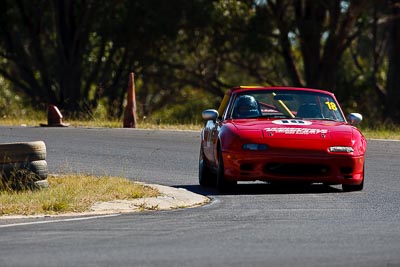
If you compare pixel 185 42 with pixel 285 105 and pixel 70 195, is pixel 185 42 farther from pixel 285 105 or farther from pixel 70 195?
pixel 70 195

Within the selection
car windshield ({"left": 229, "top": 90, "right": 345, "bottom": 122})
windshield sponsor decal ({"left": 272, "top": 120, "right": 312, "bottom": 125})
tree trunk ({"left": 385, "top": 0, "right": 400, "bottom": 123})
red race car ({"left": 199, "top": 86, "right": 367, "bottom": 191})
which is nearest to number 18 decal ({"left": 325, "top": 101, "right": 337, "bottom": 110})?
car windshield ({"left": 229, "top": 90, "right": 345, "bottom": 122})

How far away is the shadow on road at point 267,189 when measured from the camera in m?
14.9

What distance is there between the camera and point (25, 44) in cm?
4378

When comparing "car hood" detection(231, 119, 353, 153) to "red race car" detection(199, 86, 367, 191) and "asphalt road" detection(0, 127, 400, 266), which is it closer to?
"red race car" detection(199, 86, 367, 191)

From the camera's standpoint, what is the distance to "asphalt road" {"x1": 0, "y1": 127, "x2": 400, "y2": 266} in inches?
350

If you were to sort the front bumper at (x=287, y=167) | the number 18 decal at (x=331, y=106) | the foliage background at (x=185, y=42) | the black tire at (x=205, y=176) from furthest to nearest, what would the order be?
the foliage background at (x=185, y=42) → the number 18 decal at (x=331, y=106) → the black tire at (x=205, y=176) → the front bumper at (x=287, y=167)

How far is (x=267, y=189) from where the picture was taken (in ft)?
50.7

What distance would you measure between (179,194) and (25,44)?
30.3 meters

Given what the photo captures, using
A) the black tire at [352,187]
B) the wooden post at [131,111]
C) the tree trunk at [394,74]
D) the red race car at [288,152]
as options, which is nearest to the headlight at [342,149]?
the red race car at [288,152]

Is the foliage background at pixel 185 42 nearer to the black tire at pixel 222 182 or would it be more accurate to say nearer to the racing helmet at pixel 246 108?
the racing helmet at pixel 246 108

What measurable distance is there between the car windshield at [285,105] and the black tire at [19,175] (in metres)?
3.00

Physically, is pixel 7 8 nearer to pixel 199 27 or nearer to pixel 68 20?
pixel 68 20

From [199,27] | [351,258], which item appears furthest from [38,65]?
[351,258]

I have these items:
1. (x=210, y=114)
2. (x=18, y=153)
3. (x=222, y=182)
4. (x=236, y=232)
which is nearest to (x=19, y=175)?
(x=18, y=153)
